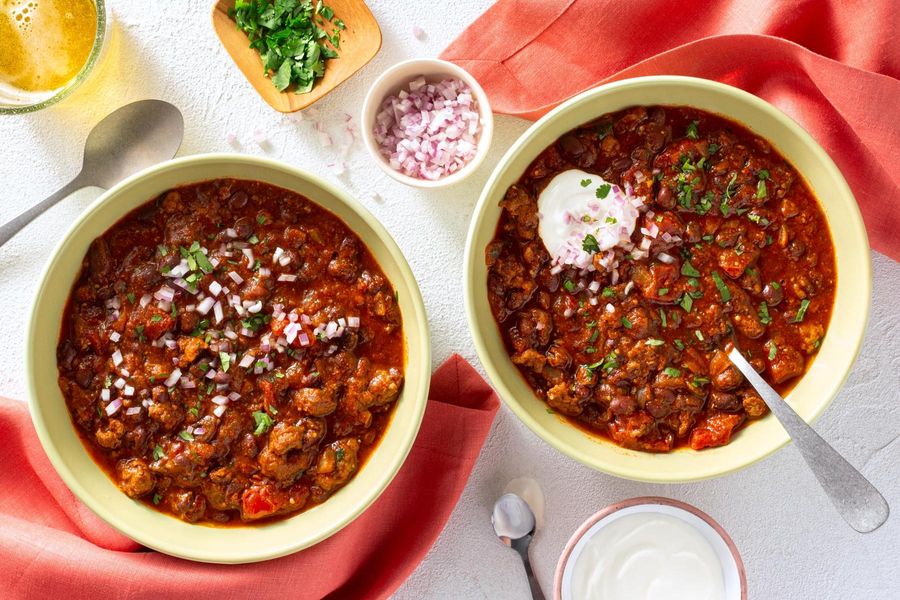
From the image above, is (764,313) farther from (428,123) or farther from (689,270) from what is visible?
(428,123)

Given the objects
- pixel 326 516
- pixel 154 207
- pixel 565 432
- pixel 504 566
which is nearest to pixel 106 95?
pixel 154 207

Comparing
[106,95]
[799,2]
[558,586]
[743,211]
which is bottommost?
[558,586]

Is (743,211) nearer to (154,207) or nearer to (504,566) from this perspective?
(504,566)

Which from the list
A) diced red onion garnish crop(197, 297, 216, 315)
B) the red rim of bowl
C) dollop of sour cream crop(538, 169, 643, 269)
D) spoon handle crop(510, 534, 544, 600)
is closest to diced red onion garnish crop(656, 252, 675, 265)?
dollop of sour cream crop(538, 169, 643, 269)

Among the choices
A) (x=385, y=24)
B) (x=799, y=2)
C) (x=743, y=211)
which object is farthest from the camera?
(x=385, y=24)

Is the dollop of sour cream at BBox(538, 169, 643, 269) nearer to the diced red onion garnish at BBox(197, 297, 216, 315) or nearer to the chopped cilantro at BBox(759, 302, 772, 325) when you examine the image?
the chopped cilantro at BBox(759, 302, 772, 325)
